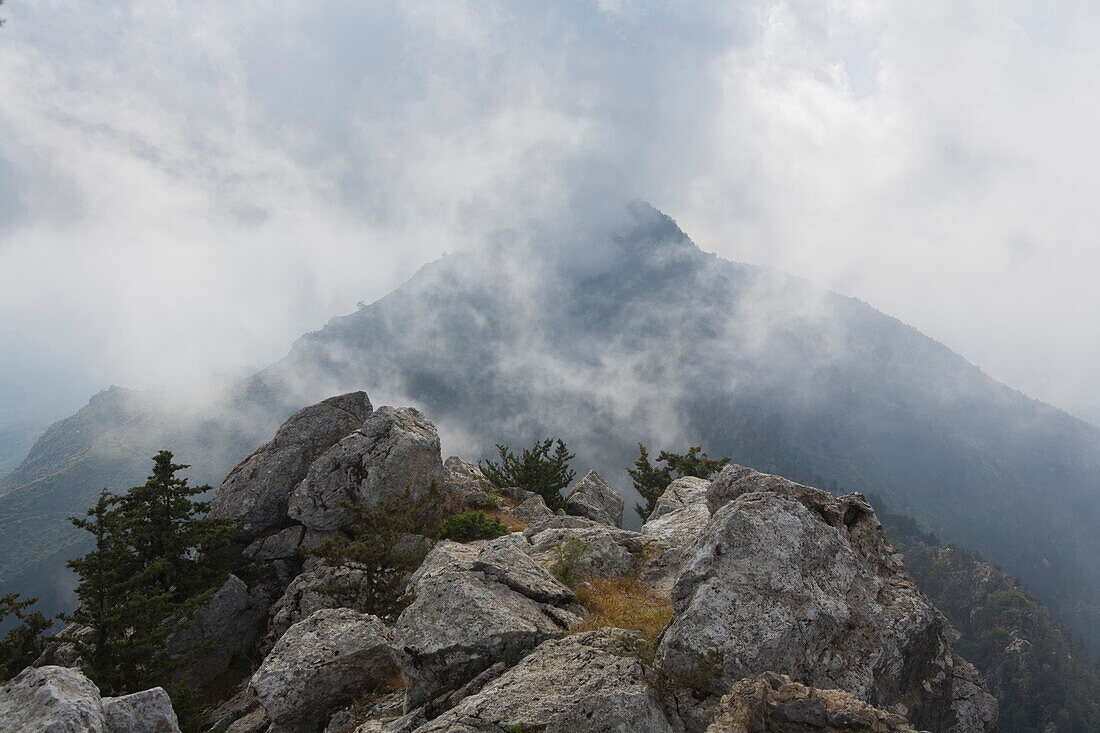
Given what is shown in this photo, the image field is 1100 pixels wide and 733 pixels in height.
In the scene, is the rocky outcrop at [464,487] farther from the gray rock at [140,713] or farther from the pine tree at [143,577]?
the gray rock at [140,713]

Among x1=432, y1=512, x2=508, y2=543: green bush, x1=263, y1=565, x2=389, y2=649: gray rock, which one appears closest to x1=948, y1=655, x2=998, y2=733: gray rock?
x1=263, y1=565, x2=389, y2=649: gray rock

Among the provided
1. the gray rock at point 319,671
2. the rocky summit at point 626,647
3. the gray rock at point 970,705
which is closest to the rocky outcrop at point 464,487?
the rocky summit at point 626,647

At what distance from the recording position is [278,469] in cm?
3369

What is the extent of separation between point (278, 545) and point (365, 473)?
6.68 meters

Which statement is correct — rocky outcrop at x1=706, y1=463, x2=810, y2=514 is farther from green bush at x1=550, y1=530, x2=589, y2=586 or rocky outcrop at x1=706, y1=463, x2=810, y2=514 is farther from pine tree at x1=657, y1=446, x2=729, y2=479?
pine tree at x1=657, y1=446, x2=729, y2=479

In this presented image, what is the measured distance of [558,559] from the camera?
2078cm

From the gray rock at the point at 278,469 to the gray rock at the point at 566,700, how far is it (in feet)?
84.9

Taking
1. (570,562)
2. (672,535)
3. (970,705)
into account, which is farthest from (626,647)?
(672,535)

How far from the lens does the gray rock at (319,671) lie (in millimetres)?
15234

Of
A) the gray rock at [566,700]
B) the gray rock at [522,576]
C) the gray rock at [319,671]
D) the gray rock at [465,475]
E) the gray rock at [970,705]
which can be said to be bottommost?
the gray rock at [319,671]

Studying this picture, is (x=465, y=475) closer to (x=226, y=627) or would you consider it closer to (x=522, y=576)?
(x=226, y=627)

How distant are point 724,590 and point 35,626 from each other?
2645cm

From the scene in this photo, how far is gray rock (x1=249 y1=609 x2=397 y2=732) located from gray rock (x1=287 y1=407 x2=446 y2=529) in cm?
1338

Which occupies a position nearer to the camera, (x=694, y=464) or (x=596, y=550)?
(x=596, y=550)
